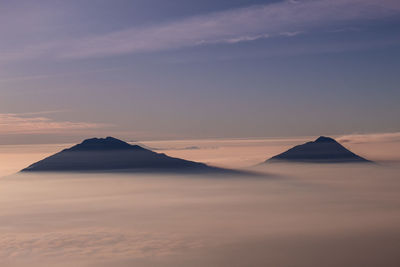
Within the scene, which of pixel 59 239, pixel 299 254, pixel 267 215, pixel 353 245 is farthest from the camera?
pixel 267 215

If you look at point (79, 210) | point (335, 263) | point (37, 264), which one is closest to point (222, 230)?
point (335, 263)

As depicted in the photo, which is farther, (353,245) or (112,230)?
(112,230)

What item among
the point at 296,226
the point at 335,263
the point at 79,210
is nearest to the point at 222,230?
the point at 296,226

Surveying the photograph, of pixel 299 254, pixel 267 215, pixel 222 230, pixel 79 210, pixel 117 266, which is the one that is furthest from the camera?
pixel 79 210

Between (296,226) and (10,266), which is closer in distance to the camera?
(10,266)

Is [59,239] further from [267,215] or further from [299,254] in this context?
[267,215]

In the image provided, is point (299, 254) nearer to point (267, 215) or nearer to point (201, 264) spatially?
Result: point (201, 264)

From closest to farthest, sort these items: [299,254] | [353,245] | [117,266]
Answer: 1. [117,266]
2. [299,254]
3. [353,245]

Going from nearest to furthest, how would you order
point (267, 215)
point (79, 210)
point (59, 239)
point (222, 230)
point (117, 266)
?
point (117, 266)
point (59, 239)
point (222, 230)
point (267, 215)
point (79, 210)
